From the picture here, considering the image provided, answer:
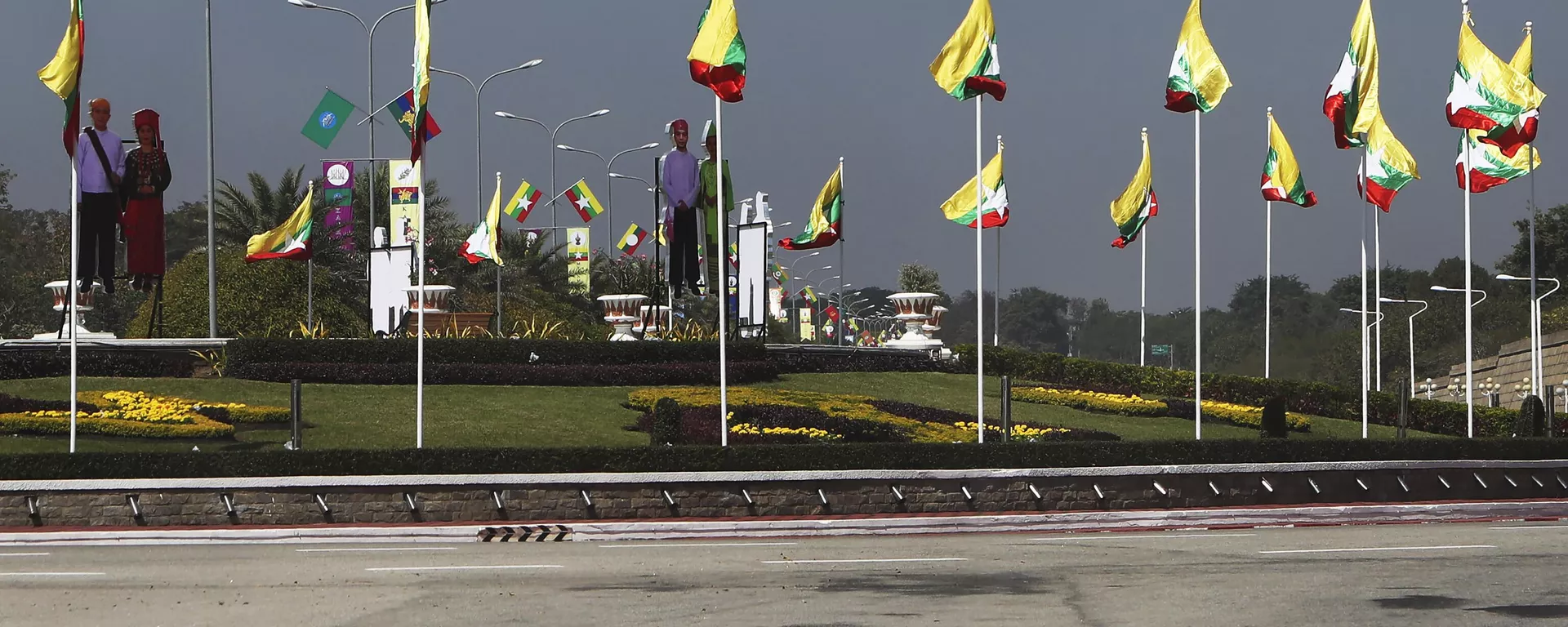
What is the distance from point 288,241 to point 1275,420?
62.7 feet

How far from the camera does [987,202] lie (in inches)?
1253

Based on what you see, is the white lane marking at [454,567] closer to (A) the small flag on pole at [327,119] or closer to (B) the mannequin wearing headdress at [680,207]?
(B) the mannequin wearing headdress at [680,207]

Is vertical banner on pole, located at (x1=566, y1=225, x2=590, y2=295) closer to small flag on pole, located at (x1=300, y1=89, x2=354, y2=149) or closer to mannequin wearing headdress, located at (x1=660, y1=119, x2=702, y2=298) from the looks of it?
small flag on pole, located at (x1=300, y1=89, x2=354, y2=149)

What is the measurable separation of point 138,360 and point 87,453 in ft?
35.1

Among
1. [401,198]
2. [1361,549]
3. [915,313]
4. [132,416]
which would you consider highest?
[401,198]

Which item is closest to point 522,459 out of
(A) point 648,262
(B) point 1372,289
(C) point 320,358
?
(C) point 320,358

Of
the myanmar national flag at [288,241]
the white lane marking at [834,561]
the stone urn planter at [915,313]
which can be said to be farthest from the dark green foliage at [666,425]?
the stone urn planter at [915,313]

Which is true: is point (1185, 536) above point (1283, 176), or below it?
below

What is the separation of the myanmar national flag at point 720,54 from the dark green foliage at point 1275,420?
35.2 ft

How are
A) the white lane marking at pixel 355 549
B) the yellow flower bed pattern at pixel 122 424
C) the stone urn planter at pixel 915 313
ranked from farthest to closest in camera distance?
the stone urn planter at pixel 915 313
the yellow flower bed pattern at pixel 122 424
the white lane marking at pixel 355 549

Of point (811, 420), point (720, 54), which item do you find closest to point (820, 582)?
point (720, 54)

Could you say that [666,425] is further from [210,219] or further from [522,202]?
[522,202]

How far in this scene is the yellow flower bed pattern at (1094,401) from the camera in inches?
1350

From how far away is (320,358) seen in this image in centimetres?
3120
